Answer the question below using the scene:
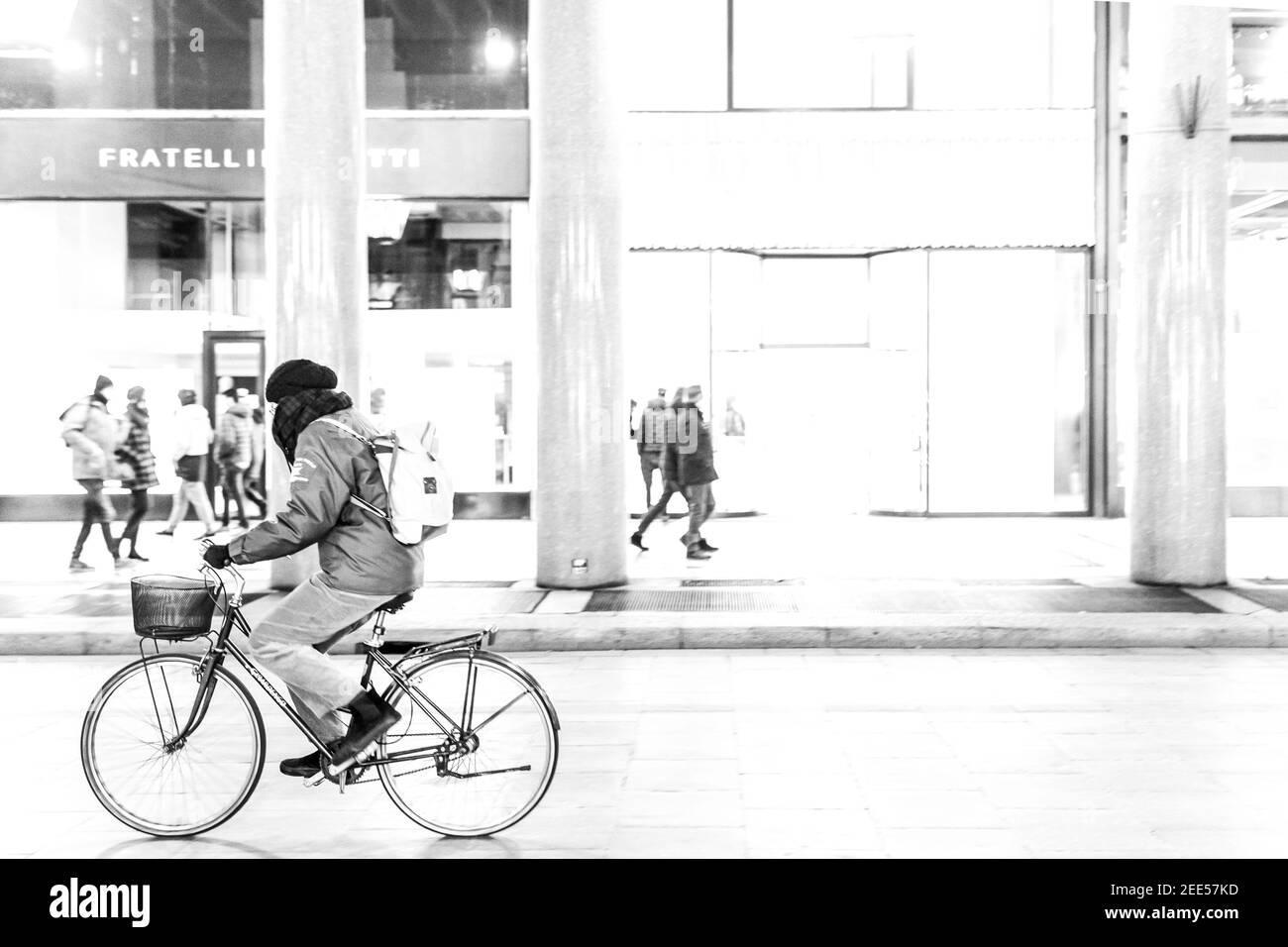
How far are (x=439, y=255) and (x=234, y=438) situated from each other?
3869 millimetres

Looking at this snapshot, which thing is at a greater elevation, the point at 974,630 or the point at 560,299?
the point at 560,299

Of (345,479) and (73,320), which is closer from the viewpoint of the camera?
(345,479)

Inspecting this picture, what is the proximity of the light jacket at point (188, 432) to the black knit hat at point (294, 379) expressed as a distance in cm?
1130

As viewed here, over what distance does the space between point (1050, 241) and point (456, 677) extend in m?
15.2

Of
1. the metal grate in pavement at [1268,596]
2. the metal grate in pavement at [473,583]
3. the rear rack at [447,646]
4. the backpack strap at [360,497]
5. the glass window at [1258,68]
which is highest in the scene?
the glass window at [1258,68]

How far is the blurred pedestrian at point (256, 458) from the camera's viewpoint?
16.8 metres

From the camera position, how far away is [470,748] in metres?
5.20

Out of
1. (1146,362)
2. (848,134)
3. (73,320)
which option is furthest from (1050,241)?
(73,320)

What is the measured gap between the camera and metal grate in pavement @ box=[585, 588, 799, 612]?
10914mm

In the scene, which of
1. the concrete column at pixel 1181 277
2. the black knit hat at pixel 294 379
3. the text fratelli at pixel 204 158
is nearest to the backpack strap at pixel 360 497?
the black knit hat at pixel 294 379

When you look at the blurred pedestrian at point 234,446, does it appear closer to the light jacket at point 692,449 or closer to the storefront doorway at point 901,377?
the storefront doorway at point 901,377
